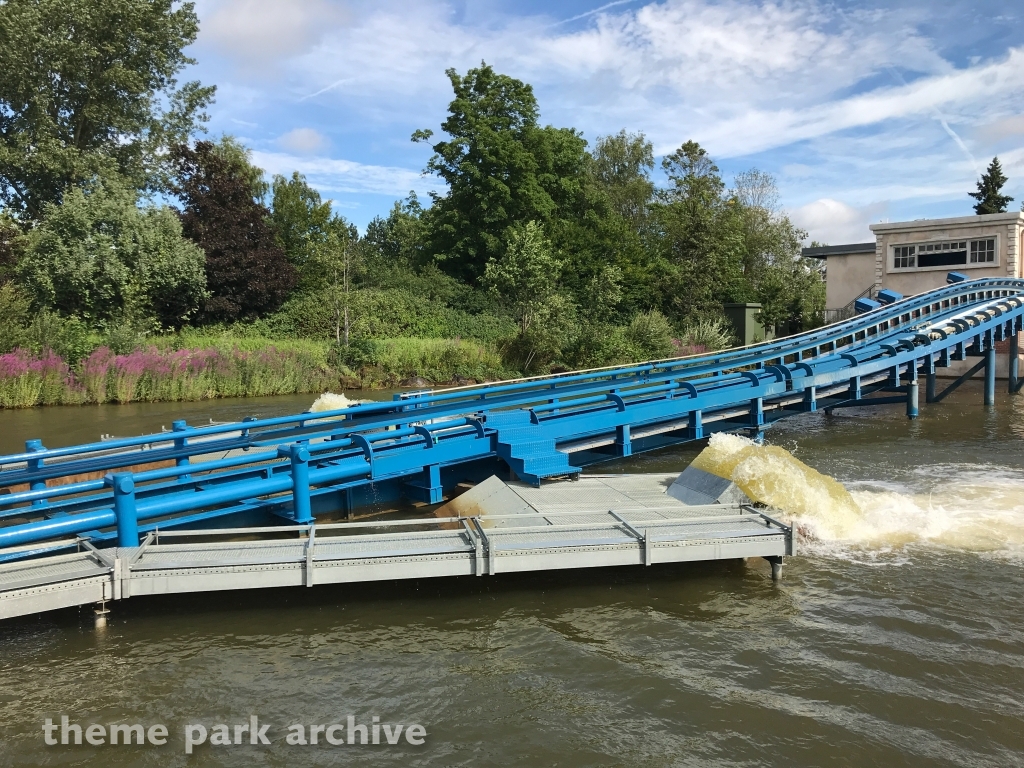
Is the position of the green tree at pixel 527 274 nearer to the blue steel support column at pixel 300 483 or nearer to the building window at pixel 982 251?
the building window at pixel 982 251

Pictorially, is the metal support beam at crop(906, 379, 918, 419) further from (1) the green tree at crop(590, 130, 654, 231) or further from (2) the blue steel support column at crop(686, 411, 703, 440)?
(1) the green tree at crop(590, 130, 654, 231)

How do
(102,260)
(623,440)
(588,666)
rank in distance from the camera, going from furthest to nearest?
(102,260) < (623,440) < (588,666)

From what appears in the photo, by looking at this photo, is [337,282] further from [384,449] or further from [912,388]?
[384,449]

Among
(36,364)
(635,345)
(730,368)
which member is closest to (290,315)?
(36,364)

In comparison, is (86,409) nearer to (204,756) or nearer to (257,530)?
(257,530)

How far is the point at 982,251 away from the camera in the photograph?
3022 cm

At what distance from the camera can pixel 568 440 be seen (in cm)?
1127

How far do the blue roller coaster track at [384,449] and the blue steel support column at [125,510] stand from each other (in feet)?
0.04

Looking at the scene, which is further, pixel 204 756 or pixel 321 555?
pixel 321 555

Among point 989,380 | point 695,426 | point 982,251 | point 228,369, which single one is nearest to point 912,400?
point 989,380

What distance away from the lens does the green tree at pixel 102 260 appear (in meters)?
25.8

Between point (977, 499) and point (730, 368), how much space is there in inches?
200

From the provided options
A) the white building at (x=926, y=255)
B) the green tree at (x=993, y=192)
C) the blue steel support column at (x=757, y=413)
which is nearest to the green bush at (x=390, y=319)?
the white building at (x=926, y=255)

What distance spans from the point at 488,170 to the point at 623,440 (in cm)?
3017
